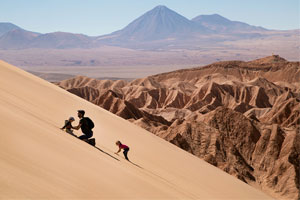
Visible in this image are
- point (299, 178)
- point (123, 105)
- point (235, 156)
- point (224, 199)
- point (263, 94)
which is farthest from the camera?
point (263, 94)

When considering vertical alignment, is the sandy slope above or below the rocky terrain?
above

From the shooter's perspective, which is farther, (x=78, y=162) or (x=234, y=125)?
(x=234, y=125)

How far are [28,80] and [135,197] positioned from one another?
8169mm

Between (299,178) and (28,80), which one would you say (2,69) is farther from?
(299,178)

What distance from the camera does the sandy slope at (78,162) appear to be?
508 cm

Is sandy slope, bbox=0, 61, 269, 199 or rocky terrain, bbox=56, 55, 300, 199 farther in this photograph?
rocky terrain, bbox=56, 55, 300, 199

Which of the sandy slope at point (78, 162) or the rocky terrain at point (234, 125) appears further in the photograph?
the rocky terrain at point (234, 125)

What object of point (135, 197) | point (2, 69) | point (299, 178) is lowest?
point (299, 178)

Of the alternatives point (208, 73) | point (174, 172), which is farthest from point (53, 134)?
point (208, 73)

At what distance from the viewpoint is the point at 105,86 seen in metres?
86.4

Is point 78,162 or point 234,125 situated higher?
point 78,162

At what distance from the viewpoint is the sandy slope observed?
508 cm

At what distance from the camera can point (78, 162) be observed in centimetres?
644

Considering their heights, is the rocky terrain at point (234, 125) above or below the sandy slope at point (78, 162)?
below
